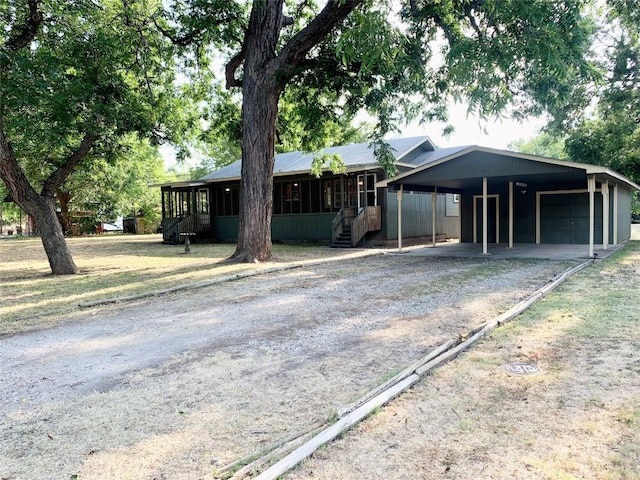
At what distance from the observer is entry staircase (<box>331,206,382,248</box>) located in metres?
17.6

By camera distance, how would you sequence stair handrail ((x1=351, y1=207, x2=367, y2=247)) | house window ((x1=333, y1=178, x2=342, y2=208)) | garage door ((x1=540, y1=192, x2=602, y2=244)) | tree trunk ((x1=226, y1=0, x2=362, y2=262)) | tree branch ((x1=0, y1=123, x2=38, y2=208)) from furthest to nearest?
house window ((x1=333, y1=178, x2=342, y2=208))
stair handrail ((x1=351, y1=207, x2=367, y2=247))
garage door ((x1=540, y1=192, x2=602, y2=244))
tree trunk ((x1=226, y1=0, x2=362, y2=262))
tree branch ((x1=0, y1=123, x2=38, y2=208))

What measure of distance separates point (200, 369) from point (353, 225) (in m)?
13.9

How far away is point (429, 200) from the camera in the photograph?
21.3 meters

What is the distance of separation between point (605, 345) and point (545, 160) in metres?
9.00

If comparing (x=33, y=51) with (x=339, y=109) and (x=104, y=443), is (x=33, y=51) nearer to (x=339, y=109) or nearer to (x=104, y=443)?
(x=339, y=109)

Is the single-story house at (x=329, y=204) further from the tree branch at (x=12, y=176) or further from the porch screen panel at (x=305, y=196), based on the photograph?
the tree branch at (x=12, y=176)

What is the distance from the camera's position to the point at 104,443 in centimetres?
266

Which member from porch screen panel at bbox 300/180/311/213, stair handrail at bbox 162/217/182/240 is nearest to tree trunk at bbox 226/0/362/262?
porch screen panel at bbox 300/180/311/213

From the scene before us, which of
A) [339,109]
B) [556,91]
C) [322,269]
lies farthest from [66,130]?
[556,91]

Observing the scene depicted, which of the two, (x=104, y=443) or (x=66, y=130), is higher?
(x=66, y=130)

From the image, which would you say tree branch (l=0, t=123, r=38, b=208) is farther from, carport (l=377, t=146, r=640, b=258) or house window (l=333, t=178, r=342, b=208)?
house window (l=333, t=178, r=342, b=208)

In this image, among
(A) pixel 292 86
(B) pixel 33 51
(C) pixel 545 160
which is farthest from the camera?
(A) pixel 292 86

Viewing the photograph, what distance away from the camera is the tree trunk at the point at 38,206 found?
32.0 ft

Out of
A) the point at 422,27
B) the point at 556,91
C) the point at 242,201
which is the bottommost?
the point at 242,201
